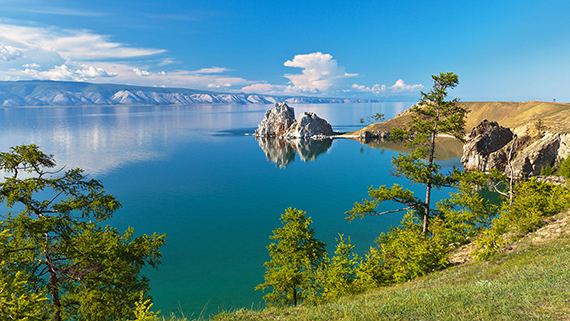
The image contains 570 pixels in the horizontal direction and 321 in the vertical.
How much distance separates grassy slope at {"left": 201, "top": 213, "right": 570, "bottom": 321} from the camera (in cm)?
895

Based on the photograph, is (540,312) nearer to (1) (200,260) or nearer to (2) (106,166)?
(1) (200,260)

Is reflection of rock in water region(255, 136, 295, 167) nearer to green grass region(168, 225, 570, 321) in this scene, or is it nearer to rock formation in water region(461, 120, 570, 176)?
rock formation in water region(461, 120, 570, 176)

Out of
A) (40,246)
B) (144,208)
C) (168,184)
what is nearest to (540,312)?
(40,246)

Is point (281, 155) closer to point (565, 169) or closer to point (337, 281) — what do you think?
point (565, 169)

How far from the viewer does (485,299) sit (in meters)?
10.1

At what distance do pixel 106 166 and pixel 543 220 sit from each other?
85.4 meters

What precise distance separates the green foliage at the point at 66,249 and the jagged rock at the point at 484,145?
87.5m

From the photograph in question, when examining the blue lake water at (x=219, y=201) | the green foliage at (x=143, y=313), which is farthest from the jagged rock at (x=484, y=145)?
the green foliage at (x=143, y=313)

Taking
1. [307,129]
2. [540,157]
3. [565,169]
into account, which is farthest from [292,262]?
[307,129]

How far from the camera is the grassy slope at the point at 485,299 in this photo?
895 cm

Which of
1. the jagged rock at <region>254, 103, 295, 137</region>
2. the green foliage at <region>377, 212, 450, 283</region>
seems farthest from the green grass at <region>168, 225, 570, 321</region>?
the jagged rock at <region>254, 103, 295, 137</region>

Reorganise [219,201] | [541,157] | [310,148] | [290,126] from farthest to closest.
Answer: [290,126]
[310,148]
[541,157]
[219,201]

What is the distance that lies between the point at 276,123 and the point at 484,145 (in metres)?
107

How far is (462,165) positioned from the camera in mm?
86500
